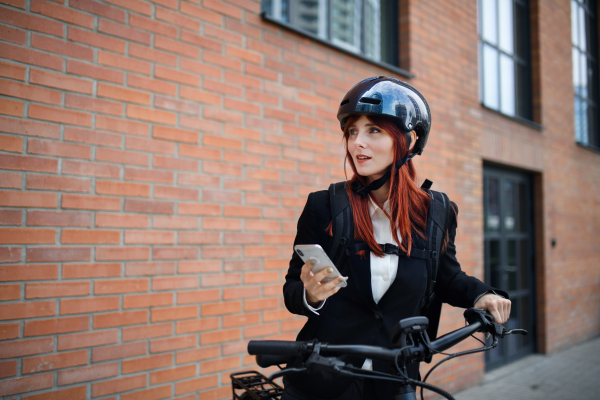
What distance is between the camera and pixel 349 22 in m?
4.33

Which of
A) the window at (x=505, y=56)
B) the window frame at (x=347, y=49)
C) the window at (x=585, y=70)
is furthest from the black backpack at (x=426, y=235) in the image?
the window at (x=585, y=70)

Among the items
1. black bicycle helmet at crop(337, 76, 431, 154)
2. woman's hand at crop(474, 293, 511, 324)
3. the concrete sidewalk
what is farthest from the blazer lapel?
the concrete sidewalk

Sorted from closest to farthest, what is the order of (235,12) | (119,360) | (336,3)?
1. (119,360)
2. (235,12)
3. (336,3)

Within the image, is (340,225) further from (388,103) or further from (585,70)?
(585,70)

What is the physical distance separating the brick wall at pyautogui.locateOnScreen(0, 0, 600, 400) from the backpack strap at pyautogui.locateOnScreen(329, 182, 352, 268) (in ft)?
4.34

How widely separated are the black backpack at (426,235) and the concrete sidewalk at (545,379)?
137 inches

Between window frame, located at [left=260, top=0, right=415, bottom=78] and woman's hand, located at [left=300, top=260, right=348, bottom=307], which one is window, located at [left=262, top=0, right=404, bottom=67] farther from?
woman's hand, located at [left=300, top=260, right=348, bottom=307]

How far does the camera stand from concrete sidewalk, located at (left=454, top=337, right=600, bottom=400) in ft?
15.2

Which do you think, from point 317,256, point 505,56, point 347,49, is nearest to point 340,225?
point 317,256

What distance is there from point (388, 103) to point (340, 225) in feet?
1.61

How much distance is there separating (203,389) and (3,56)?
2.12m

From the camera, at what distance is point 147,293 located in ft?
8.11

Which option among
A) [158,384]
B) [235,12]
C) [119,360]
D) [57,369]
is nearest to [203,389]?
[158,384]

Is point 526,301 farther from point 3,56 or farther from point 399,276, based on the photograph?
point 3,56
